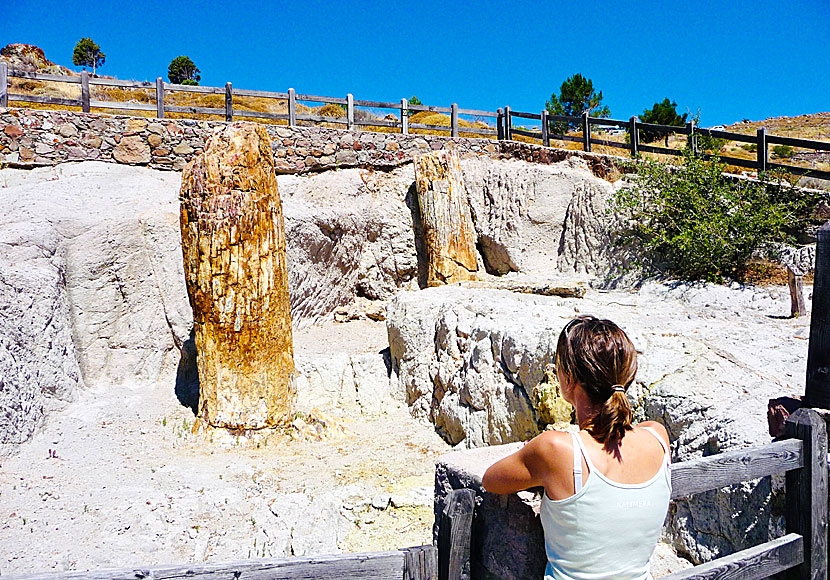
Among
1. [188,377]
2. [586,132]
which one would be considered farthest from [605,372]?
[586,132]

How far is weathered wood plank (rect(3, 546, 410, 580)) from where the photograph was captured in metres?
1.66

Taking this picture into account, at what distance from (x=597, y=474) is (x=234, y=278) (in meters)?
5.81

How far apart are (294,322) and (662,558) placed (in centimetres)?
761

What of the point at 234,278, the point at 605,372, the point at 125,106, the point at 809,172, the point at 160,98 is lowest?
the point at 605,372

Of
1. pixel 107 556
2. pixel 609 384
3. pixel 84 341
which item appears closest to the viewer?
pixel 609 384

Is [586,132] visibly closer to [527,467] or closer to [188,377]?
[188,377]

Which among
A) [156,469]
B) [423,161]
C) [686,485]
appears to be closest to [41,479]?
[156,469]

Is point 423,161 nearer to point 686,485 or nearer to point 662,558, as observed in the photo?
point 662,558

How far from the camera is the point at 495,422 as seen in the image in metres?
6.67

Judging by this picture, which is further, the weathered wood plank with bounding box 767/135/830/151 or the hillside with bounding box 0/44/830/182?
the hillside with bounding box 0/44/830/182

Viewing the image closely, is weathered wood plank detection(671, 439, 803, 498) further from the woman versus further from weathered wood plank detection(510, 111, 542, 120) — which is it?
weathered wood plank detection(510, 111, 542, 120)

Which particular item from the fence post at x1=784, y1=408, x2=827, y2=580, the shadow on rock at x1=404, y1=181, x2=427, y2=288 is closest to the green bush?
the shadow on rock at x1=404, y1=181, x2=427, y2=288

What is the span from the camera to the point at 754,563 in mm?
2652

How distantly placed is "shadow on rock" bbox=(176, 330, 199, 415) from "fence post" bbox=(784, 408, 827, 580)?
6812mm
